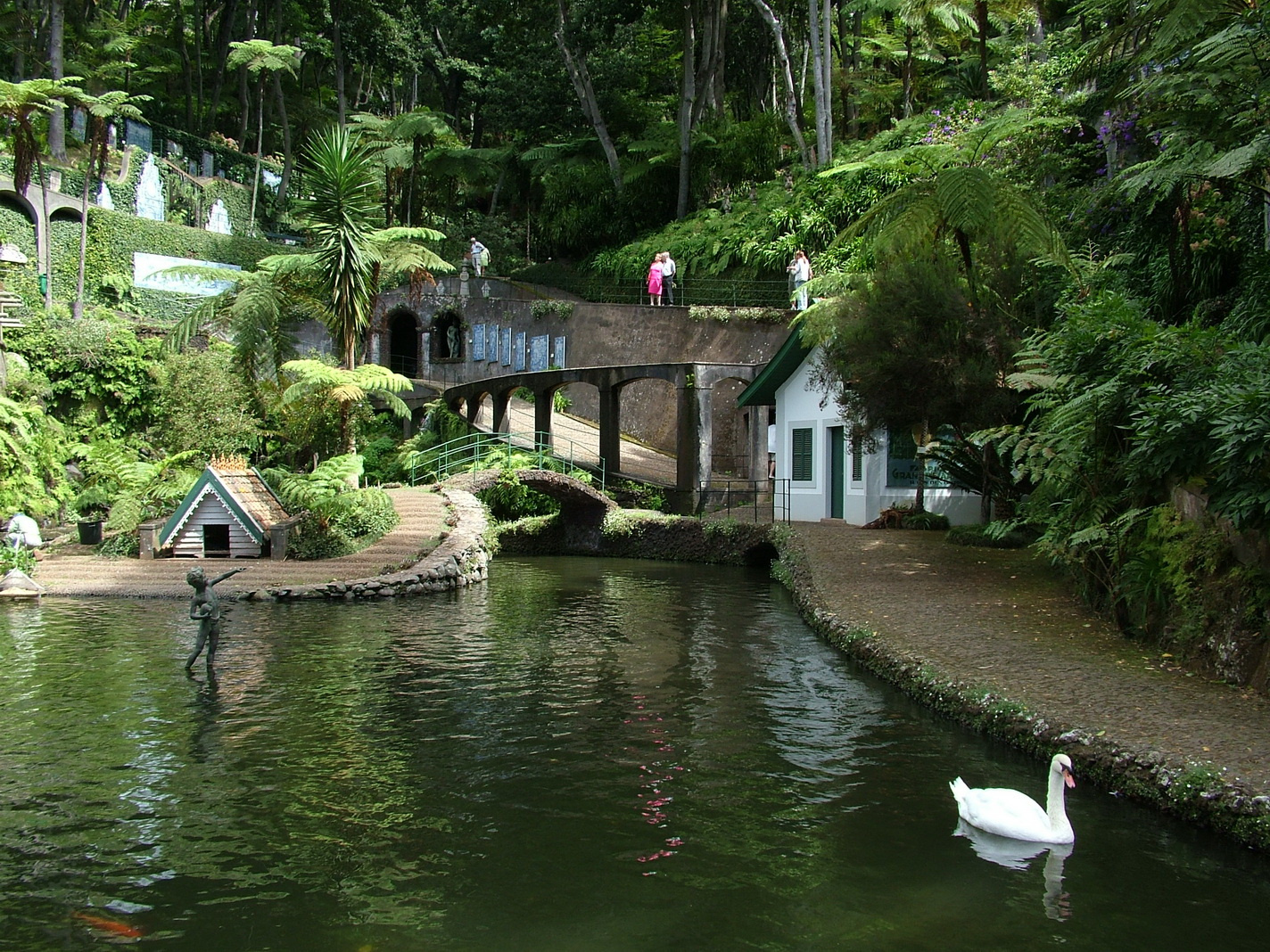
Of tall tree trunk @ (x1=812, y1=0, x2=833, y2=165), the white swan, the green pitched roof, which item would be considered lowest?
the white swan

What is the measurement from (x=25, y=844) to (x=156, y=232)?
35508 mm

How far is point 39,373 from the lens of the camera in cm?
2778

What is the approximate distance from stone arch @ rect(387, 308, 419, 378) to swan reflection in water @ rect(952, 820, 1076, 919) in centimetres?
3453

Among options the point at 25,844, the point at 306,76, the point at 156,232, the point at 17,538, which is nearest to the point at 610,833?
the point at 25,844

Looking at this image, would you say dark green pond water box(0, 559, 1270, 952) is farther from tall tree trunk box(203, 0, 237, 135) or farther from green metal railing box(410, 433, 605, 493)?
tall tree trunk box(203, 0, 237, 135)

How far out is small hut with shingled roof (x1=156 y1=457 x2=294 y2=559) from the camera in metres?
20.1

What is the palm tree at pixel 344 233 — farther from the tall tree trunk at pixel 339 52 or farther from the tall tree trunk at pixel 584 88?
the tall tree trunk at pixel 339 52

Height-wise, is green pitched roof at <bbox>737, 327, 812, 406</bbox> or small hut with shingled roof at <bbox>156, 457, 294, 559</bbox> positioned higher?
green pitched roof at <bbox>737, 327, 812, 406</bbox>

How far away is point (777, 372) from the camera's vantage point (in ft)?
84.7

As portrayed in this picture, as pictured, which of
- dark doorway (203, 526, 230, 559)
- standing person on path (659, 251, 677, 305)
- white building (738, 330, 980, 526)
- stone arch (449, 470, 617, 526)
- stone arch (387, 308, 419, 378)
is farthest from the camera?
stone arch (387, 308, 419, 378)

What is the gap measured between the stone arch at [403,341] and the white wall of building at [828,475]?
59.2ft

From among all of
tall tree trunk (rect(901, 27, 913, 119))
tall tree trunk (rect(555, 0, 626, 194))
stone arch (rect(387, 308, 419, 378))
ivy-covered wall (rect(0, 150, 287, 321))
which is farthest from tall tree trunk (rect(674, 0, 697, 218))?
ivy-covered wall (rect(0, 150, 287, 321))

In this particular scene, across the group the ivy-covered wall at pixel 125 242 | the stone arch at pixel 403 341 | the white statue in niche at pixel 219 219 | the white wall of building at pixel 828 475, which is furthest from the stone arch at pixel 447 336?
the white wall of building at pixel 828 475

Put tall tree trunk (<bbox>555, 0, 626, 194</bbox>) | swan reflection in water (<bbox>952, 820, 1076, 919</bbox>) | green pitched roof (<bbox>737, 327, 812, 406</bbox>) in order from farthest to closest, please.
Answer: tall tree trunk (<bbox>555, 0, 626, 194</bbox>), green pitched roof (<bbox>737, 327, 812, 406</bbox>), swan reflection in water (<bbox>952, 820, 1076, 919</bbox>)
